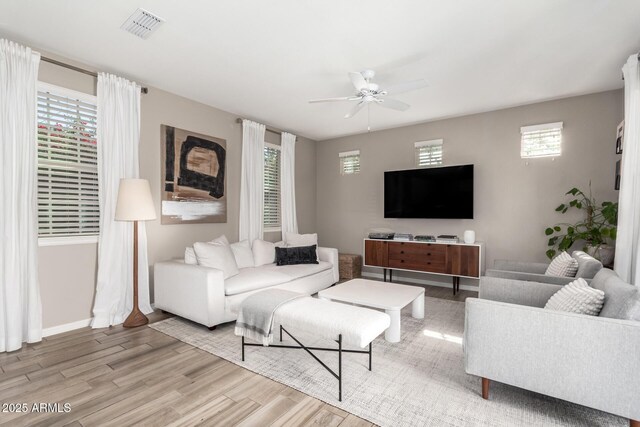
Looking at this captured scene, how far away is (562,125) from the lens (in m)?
4.16

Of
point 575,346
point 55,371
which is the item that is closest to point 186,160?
point 55,371

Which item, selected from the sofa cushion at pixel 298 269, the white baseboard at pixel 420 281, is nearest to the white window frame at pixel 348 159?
the white baseboard at pixel 420 281

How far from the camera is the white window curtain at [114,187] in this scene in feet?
10.9

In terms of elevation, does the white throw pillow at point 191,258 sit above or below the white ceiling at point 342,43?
below

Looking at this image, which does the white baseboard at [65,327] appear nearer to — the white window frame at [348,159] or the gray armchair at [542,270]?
the gray armchair at [542,270]

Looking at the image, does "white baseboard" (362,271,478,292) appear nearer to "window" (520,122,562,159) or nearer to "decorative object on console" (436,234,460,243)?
"decorative object on console" (436,234,460,243)

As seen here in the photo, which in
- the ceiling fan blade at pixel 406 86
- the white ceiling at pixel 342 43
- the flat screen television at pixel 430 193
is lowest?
the flat screen television at pixel 430 193

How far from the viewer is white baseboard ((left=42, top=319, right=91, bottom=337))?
3.02m

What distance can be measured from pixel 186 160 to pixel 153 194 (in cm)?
64

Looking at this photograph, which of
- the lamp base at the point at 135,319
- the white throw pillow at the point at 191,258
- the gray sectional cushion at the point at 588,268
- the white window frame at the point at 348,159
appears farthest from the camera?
the white window frame at the point at 348,159

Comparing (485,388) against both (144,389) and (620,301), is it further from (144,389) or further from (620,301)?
(144,389)

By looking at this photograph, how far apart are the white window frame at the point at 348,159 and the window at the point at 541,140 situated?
266 cm

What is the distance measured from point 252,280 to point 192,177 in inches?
67.8

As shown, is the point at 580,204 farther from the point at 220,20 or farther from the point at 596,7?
the point at 220,20
